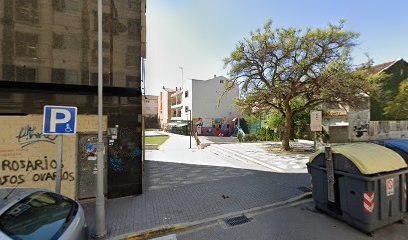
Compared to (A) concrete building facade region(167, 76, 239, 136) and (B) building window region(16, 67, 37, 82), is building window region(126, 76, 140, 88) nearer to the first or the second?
(B) building window region(16, 67, 37, 82)

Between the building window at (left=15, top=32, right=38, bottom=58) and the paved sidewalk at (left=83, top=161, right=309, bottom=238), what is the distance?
178 inches

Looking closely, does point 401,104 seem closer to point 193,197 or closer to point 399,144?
point 399,144

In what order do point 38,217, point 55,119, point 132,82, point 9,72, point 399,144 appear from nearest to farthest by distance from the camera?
point 38,217 → point 55,119 → point 9,72 → point 399,144 → point 132,82

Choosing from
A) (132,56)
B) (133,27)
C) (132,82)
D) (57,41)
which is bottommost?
(132,82)

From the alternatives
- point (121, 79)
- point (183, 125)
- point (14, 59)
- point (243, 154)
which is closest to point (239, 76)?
point (243, 154)

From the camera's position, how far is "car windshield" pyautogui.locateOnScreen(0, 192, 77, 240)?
238 centimetres

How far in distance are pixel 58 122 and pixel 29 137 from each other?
239 centimetres

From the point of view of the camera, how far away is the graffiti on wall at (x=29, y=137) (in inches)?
221

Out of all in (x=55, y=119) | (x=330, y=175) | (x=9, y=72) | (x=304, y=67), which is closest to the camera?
(x=55, y=119)

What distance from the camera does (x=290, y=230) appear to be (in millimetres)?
4551

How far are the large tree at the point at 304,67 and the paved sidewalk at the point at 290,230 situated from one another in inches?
372

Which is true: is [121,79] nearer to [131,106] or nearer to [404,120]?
[131,106]

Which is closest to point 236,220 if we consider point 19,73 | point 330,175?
point 330,175

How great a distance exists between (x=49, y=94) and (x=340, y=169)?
25.4 ft
